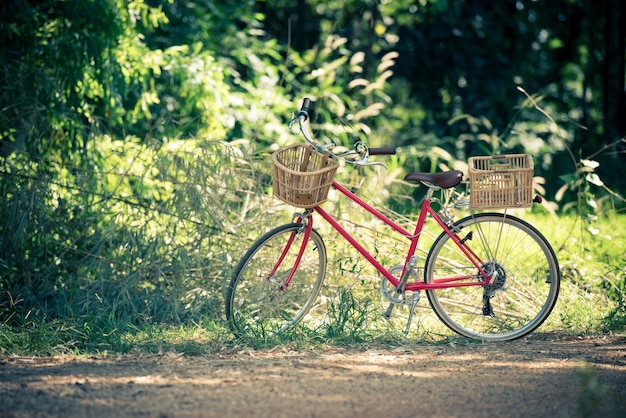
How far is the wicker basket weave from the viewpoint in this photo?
14.6 ft

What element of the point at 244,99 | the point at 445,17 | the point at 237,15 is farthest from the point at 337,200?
the point at 445,17

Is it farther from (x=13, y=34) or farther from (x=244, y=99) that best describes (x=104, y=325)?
(x=244, y=99)

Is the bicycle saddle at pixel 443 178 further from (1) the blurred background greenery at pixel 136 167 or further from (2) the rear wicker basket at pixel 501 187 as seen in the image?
(1) the blurred background greenery at pixel 136 167

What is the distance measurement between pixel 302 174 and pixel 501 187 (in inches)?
48.2

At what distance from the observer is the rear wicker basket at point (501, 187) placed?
4594 mm

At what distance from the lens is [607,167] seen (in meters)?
10.4

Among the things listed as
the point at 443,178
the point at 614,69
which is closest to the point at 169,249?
the point at 443,178

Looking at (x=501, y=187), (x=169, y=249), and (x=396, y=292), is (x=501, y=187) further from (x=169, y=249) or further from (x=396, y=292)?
(x=169, y=249)

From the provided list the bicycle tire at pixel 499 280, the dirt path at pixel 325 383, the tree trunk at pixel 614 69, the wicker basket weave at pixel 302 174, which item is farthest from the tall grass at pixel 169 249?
the tree trunk at pixel 614 69

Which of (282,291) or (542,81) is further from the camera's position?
(542,81)

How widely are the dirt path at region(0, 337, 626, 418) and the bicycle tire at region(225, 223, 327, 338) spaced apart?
39 cm

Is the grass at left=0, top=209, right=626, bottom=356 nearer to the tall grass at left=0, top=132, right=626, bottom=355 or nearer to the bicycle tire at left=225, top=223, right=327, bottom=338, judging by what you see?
the tall grass at left=0, top=132, right=626, bottom=355

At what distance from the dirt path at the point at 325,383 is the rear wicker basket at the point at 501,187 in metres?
0.87

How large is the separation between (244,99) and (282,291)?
4.13 metres
